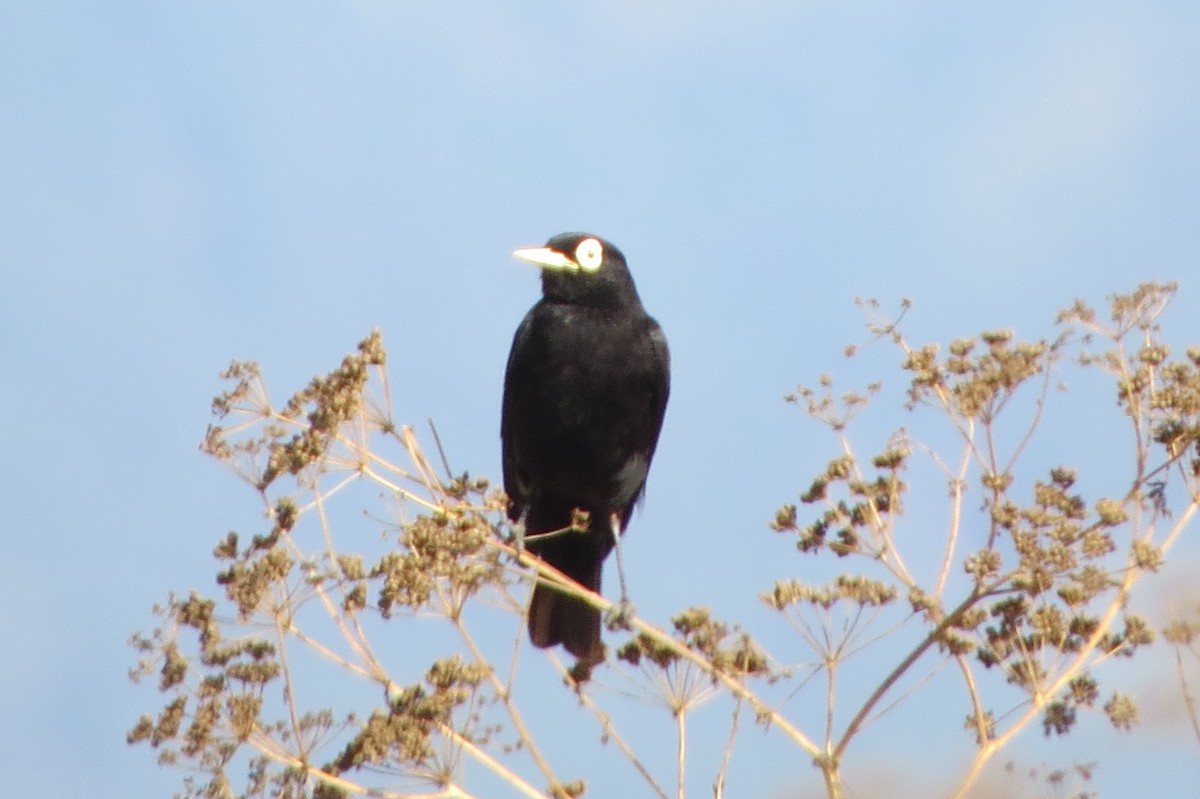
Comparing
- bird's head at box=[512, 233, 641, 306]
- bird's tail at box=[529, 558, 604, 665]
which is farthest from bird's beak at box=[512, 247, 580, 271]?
bird's tail at box=[529, 558, 604, 665]

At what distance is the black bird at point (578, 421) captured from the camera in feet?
22.4

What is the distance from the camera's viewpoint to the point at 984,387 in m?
4.46

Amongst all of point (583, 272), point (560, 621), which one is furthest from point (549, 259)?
point (560, 621)

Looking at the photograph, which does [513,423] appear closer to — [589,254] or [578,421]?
[578,421]

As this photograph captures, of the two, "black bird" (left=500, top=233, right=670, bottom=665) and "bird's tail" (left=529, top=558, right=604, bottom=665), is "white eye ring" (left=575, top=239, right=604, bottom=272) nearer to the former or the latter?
"black bird" (left=500, top=233, right=670, bottom=665)

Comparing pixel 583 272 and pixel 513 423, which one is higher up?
pixel 583 272

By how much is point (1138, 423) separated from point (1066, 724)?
862 millimetres

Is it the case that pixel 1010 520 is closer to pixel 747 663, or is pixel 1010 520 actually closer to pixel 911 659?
pixel 911 659

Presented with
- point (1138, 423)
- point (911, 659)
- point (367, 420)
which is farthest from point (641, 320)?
point (911, 659)

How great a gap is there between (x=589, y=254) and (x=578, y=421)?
943mm

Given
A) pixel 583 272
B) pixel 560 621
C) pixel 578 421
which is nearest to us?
pixel 578 421

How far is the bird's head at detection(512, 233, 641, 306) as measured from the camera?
7273 millimetres

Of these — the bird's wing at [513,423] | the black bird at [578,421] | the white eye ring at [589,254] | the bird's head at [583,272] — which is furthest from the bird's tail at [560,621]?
the white eye ring at [589,254]

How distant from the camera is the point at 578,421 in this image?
→ 6785mm
